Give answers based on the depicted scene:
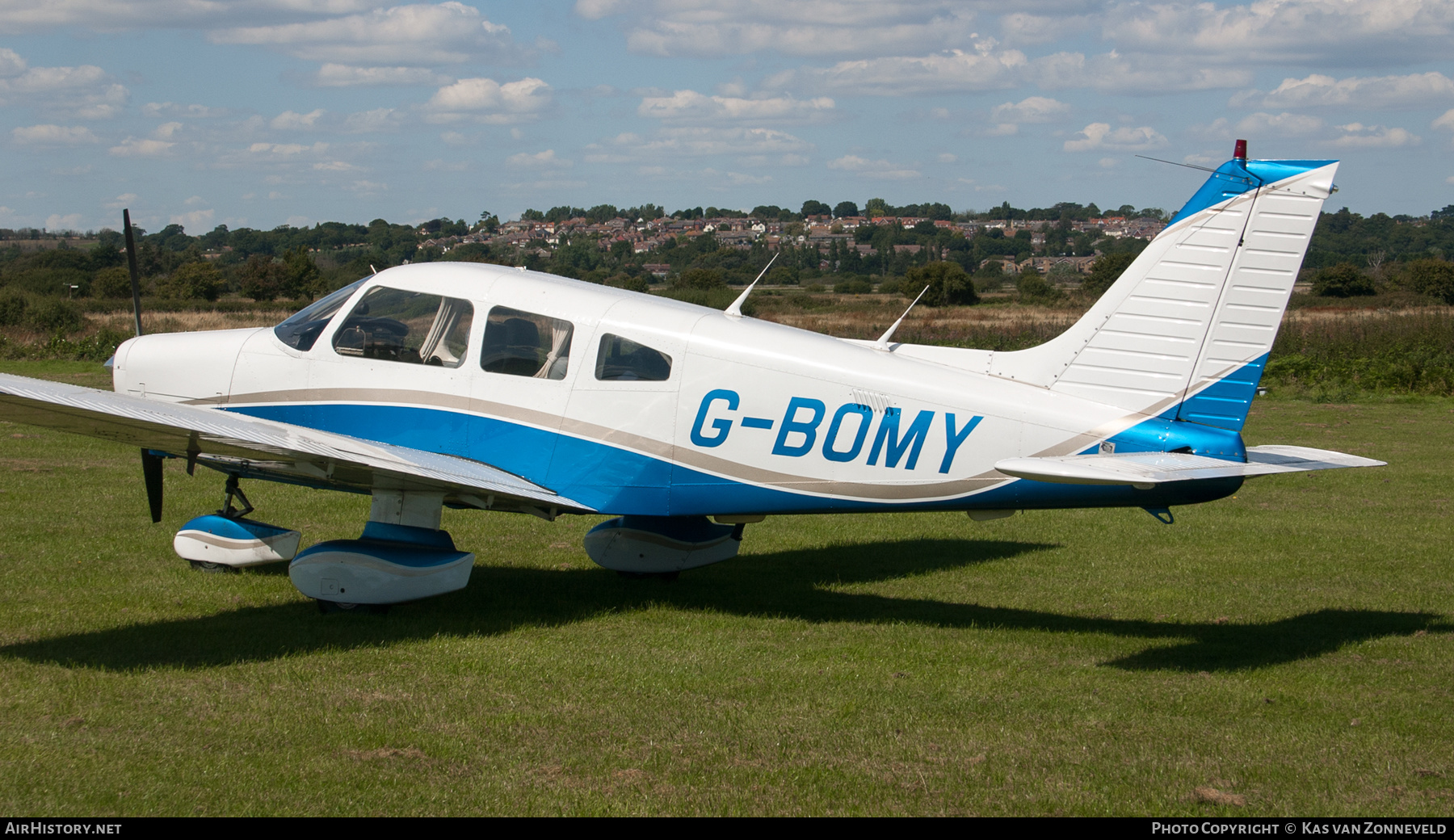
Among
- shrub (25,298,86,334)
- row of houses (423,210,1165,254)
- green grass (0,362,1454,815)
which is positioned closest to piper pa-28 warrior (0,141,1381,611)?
green grass (0,362,1454,815)

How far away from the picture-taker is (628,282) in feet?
86.0

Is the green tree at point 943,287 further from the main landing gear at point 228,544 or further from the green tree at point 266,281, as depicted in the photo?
the main landing gear at point 228,544

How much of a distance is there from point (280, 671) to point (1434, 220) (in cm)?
13639

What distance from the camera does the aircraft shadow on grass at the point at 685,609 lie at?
6730 millimetres

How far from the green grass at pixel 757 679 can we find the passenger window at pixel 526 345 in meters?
1.78

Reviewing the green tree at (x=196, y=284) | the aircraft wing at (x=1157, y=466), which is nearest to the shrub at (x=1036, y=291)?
the green tree at (x=196, y=284)

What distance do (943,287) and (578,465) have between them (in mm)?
44583

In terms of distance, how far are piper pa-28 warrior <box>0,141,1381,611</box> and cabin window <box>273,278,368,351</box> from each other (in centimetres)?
2

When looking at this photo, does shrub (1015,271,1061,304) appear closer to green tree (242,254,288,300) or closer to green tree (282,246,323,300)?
green tree (282,246,323,300)

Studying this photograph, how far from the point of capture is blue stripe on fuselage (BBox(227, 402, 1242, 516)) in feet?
24.4

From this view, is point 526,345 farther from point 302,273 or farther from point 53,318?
point 302,273

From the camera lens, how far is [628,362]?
7.52 m

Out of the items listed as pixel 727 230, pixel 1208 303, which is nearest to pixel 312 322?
pixel 1208 303
